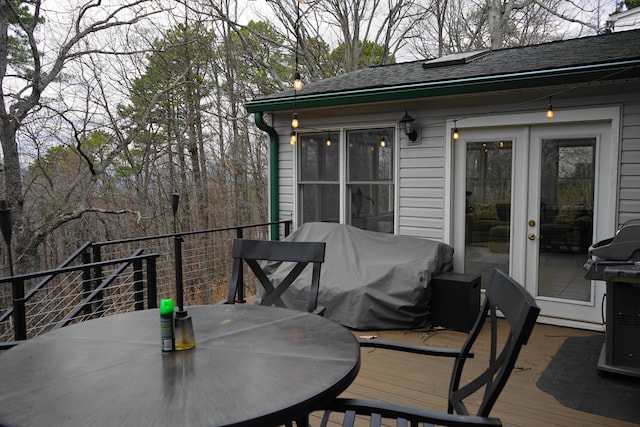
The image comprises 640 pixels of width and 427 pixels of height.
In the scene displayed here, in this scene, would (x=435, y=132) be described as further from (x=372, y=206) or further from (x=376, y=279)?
(x=376, y=279)

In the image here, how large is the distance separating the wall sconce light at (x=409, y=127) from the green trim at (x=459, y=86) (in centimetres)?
24

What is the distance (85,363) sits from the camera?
59.8 inches

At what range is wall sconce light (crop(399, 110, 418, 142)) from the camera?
4.80 m

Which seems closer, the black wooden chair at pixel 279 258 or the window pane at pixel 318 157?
the black wooden chair at pixel 279 258

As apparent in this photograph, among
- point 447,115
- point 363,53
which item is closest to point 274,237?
point 447,115

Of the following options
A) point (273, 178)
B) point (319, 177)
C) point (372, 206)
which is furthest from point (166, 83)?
point (372, 206)

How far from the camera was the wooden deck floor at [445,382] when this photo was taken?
262 centimetres

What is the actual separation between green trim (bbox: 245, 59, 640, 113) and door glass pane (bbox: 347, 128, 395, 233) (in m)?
0.48

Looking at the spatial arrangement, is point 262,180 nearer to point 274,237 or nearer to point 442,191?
point 274,237

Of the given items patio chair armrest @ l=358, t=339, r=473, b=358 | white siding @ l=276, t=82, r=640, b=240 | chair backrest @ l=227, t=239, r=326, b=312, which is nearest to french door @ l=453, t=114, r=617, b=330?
white siding @ l=276, t=82, r=640, b=240

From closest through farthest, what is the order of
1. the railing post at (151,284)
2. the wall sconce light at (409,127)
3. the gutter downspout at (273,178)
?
the railing post at (151,284), the wall sconce light at (409,127), the gutter downspout at (273,178)

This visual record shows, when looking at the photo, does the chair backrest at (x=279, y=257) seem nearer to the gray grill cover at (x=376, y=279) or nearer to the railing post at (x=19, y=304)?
the railing post at (x=19, y=304)

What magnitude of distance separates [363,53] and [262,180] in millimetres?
5016

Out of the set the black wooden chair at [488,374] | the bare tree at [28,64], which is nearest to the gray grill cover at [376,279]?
the black wooden chair at [488,374]
